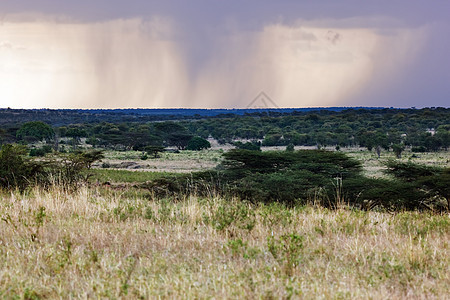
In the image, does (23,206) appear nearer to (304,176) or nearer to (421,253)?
(421,253)

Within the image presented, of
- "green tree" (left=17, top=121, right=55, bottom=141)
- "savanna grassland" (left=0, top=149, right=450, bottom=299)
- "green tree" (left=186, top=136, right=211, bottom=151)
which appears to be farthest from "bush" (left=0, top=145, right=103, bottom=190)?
"green tree" (left=17, top=121, right=55, bottom=141)

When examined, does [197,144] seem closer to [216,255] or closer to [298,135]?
[298,135]

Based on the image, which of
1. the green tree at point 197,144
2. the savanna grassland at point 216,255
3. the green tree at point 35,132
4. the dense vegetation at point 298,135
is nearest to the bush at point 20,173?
the savanna grassland at point 216,255

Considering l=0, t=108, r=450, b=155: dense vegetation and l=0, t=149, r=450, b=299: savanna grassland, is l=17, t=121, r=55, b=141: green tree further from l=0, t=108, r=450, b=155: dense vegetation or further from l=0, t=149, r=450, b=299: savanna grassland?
l=0, t=149, r=450, b=299: savanna grassland

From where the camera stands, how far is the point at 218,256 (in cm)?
598

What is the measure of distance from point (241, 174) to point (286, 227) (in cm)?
1410

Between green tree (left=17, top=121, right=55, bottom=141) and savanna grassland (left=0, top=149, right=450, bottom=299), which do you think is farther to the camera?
green tree (left=17, top=121, right=55, bottom=141)

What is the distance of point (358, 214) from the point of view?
877 cm

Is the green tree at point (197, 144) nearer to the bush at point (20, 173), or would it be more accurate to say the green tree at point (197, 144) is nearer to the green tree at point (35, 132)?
the green tree at point (35, 132)

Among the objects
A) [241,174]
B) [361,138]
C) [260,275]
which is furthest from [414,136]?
[260,275]

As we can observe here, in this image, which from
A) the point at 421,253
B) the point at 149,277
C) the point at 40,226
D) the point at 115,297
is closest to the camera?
the point at 115,297

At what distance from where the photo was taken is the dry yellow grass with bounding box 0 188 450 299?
187 inches

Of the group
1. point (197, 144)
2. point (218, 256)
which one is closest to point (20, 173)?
point (218, 256)

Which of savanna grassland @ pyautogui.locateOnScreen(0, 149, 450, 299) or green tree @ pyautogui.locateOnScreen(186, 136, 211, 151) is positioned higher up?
savanna grassland @ pyautogui.locateOnScreen(0, 149, 450, 299)
